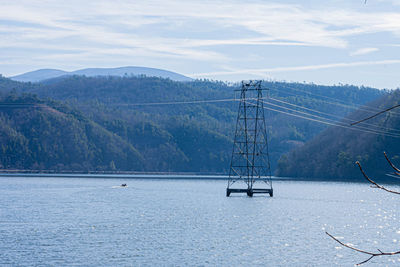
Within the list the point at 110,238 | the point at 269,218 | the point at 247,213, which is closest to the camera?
the point at 110,238

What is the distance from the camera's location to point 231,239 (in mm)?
56875

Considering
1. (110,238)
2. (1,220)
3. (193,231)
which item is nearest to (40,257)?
(110,238)

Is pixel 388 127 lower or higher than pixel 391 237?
higher

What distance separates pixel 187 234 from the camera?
60.4 m

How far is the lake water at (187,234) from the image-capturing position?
1741 inches

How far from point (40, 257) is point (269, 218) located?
138 feet

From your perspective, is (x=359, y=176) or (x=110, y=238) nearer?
(x=110, y=238)

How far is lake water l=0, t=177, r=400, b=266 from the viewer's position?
44.2 meters

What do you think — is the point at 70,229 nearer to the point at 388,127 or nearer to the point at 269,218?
the point at 269,218

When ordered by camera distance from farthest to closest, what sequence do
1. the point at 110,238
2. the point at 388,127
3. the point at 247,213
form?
1. the point at 388,127
2. the point at 247,213
3. the point at 110,238

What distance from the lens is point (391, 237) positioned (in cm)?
6147

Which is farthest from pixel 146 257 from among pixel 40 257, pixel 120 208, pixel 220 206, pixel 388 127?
pixel 388 127

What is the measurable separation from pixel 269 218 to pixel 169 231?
21.1 meters

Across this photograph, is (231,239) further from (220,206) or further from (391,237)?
(220,206)
